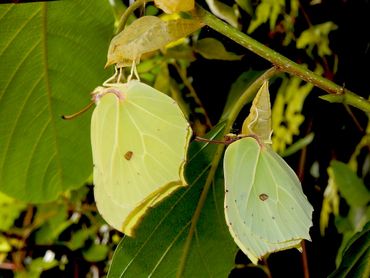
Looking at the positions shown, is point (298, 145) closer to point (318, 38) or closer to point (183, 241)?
point (318, 38)

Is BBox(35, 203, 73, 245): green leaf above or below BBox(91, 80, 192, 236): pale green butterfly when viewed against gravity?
below

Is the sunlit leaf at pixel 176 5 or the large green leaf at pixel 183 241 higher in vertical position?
the sunlit leaf at pixel 176 5

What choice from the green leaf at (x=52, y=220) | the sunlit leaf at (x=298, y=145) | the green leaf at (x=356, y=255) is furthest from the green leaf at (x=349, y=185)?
the green leaf at (x=52, y=220)

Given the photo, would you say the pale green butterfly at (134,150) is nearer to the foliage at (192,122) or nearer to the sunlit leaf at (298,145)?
the foliage at (192,122)

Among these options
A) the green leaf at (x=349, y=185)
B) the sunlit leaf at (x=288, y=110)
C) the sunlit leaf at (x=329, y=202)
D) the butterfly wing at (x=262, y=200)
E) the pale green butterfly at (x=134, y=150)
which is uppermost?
the pale green butterfly at (x=134, y=150)

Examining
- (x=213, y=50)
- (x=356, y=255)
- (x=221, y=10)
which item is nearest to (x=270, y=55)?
(x=356, y=255)

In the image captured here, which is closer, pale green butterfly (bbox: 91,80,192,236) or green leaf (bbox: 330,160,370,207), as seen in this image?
pale green butterfly (bbox: 91,80,192,236)

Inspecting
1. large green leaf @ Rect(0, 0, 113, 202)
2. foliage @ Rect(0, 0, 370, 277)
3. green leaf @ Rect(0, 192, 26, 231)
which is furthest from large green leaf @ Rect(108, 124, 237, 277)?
green leaf @ Rect(0, 192, 26, 231)

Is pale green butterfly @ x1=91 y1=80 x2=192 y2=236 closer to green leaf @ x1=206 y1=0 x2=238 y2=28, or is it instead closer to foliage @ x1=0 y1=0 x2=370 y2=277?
foliage @ x1=0 y1=0 x2=370 y2=277

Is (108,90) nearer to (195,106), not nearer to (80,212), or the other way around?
(195,106)
